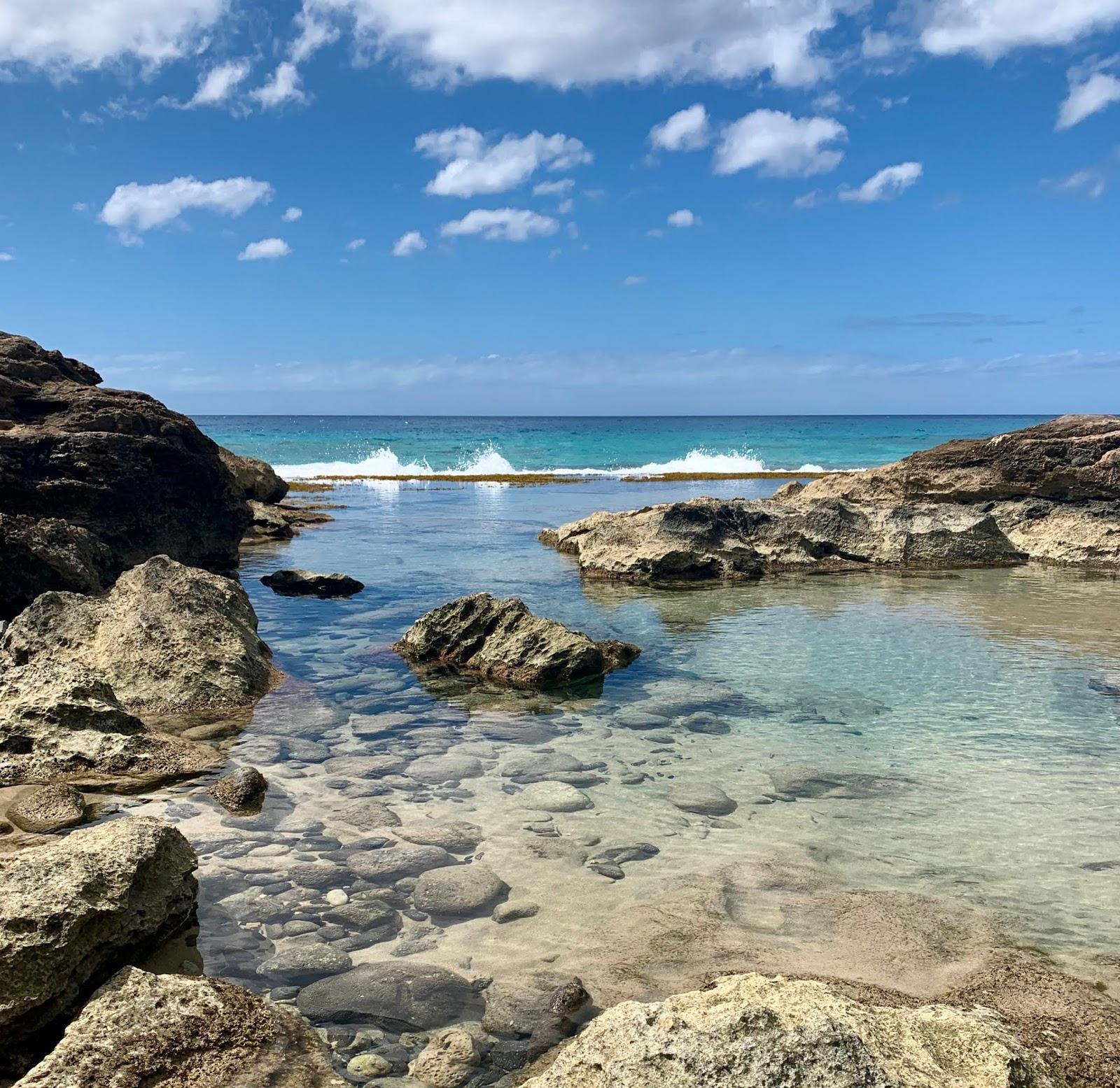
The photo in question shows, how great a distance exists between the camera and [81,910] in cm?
428

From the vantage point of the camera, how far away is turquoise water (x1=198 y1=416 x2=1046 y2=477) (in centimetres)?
6956

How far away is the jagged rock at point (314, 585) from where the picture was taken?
1755 cm

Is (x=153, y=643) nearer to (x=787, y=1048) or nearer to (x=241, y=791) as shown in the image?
(x=241, y=791)

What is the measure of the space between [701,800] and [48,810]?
16.7 feet

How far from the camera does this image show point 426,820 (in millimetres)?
7164

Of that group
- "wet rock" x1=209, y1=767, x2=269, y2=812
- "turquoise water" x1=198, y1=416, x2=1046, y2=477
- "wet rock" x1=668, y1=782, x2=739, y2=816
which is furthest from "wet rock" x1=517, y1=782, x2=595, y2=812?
"turquoise water" x1=198, y1=416, x2=1046, y2=477

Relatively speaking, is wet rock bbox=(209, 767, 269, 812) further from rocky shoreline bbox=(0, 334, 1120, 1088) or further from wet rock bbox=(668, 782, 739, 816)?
wet rock bbox=(668, 782, 739, 816)

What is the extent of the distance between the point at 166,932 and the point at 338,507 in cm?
3369

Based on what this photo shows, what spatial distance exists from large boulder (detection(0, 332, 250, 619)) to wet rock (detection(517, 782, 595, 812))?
8385mm

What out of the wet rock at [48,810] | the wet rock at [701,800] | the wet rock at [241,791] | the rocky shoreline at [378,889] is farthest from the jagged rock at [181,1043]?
the wet rock at [701,800]

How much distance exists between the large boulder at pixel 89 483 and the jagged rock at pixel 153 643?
167cm

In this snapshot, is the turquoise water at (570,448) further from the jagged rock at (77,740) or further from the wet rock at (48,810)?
the wet rock at (48,810)

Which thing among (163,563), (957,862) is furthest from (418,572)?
(957,862)

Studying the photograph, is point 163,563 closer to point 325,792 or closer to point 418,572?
point 325,792
